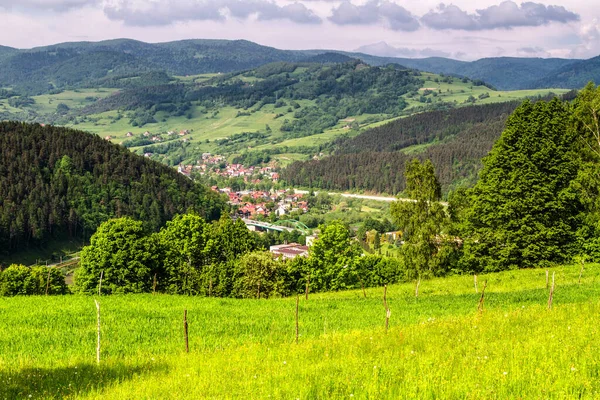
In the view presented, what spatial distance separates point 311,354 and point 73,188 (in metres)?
168

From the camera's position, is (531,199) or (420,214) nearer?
(531,199)

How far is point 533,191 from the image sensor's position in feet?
136

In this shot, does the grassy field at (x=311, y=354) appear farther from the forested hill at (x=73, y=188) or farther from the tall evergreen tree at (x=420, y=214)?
the forested hill at (x=73, y=188)

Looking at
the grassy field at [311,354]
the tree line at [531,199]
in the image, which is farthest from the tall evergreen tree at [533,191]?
the grassy field at [311,354]

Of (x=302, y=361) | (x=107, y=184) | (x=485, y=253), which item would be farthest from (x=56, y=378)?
(x=107, y=184)

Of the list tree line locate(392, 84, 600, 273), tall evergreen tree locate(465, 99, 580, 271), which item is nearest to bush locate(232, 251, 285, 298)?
tree line locate(392, 84, 600, 273)

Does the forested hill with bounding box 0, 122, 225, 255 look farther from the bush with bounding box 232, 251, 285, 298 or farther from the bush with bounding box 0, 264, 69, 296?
the bush with bounding box 232, 251, 285, 298

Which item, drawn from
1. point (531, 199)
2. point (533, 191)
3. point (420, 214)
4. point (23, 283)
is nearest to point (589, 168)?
point (533, 191)

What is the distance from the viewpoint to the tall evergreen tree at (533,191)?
41344mm

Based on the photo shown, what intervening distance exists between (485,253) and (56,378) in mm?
39592

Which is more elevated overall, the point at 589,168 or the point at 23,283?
the point at 589,168

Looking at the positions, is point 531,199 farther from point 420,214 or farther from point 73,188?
point 73,188

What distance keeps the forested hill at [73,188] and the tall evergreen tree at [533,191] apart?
4982 inches

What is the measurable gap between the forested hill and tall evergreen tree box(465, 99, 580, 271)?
4982 inches
